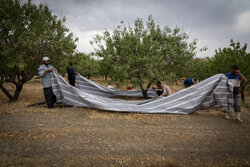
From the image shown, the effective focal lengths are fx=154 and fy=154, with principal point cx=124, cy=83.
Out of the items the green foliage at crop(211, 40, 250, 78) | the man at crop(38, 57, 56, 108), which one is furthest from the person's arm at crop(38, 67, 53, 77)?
the green foliage at crop(211, 40, 250, 78)

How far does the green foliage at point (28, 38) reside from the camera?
618cm

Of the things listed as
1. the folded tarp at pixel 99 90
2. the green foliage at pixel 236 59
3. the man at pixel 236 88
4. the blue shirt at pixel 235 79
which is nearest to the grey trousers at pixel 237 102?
the man at pixel 236 88

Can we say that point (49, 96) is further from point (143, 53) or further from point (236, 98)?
point (236, 98)

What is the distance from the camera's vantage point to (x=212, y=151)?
3.23m

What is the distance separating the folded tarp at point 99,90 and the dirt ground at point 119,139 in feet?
8.34

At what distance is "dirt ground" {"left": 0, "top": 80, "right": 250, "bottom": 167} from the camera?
2766 millimetres

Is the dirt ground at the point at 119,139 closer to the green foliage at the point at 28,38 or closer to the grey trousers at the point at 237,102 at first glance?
the grey trousers at the point at 237,102

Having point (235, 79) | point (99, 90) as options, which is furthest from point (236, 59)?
point (99, 90)

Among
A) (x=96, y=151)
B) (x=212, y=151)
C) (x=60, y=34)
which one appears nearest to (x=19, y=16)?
(x=60, y=34)

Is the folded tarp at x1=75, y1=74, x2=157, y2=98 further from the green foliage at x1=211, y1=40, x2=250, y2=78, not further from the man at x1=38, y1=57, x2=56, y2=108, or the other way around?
the green foliage at x1=211, y1=40, x2=250, y2=78

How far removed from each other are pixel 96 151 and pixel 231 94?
16.3 feet

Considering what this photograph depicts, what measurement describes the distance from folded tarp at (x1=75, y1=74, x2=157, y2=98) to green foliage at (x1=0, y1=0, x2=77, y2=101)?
1210 millimetres

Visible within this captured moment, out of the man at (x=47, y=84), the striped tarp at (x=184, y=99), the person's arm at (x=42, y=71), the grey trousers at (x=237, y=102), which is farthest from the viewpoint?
the man at (x=47, y=84)

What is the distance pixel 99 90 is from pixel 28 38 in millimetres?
3974
